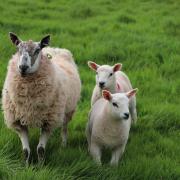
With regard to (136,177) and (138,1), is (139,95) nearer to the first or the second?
(136,177)

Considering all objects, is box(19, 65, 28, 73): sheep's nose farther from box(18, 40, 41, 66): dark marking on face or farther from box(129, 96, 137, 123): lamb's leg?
box(129, 96, 137, 123): lamb's leg

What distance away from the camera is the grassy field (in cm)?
495

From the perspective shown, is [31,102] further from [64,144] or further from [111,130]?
[111,130]

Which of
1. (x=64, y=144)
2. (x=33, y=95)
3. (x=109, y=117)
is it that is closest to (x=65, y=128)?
(x=64, y=144)

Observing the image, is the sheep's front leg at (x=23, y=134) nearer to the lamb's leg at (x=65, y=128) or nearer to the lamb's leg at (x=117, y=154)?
the lamb's leg at (x=65, y=128)

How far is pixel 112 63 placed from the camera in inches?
369

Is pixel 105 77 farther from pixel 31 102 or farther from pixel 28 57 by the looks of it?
pixel 28 57

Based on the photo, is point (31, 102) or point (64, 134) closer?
point (31, 102)

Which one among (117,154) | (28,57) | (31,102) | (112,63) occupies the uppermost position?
(28,57)

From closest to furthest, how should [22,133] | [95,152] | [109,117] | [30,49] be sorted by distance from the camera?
1. [30,49]
2. [22,133]
3. [95,152]
4. [109,117]

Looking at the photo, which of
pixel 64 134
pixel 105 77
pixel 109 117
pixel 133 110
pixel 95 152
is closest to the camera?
pixel 95 152

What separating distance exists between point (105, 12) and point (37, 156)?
9.94 m

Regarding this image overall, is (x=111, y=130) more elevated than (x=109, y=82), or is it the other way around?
(x=109, y=82)

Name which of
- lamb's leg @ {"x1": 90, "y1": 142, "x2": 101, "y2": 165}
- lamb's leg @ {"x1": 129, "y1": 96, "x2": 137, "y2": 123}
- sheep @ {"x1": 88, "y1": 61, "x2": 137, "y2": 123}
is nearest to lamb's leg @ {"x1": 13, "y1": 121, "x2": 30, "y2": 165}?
lamb's leg @ {"x1": 90, "y1": 142, "x2": 101, "y2": 165}
